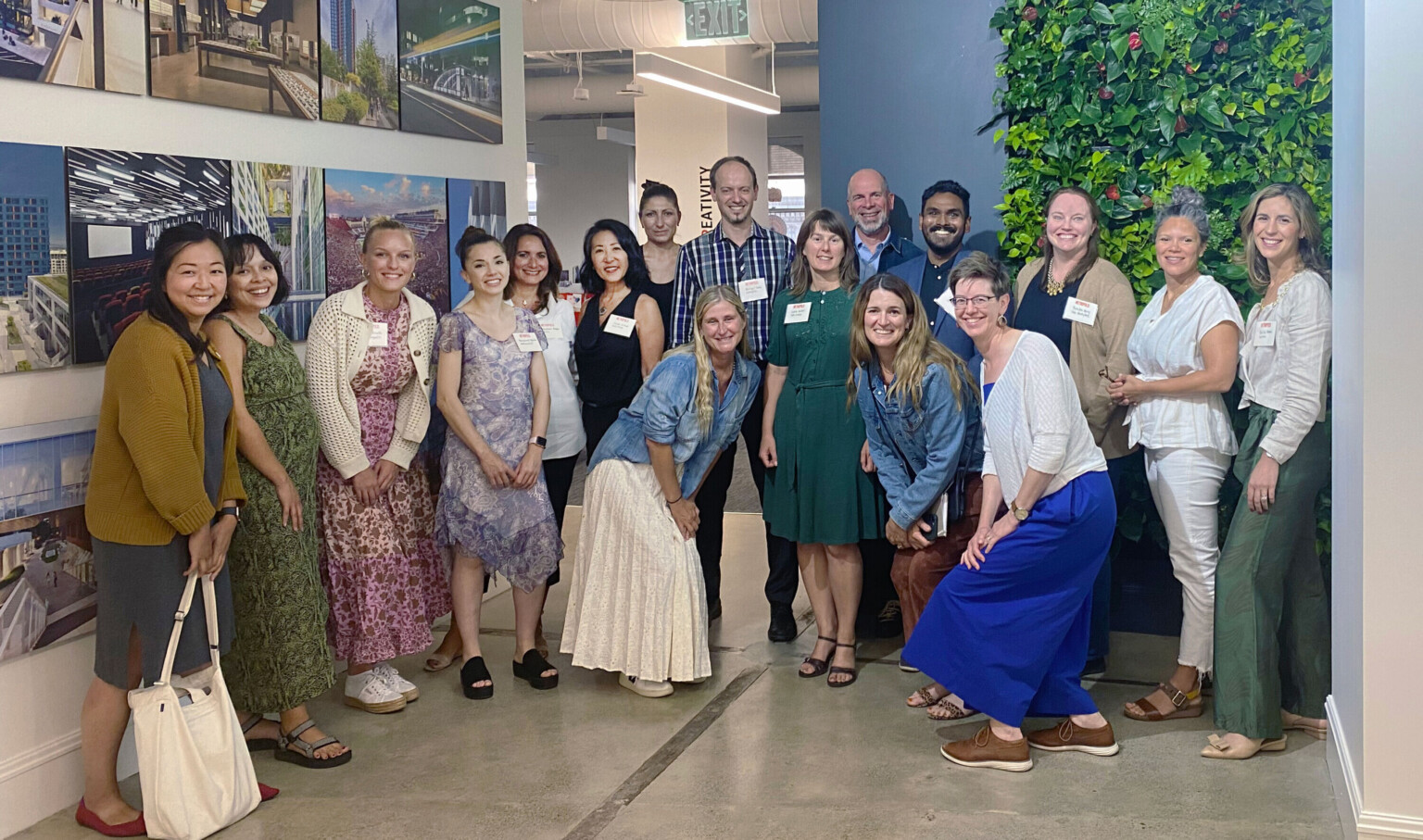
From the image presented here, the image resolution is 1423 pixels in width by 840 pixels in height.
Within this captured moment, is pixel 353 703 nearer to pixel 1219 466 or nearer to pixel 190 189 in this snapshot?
pixel 190 189

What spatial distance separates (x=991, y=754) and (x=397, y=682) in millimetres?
1903

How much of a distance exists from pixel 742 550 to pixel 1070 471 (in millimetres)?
3188

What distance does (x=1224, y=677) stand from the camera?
3.46 metres

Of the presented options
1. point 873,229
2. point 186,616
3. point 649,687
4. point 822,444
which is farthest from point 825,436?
point 186,616

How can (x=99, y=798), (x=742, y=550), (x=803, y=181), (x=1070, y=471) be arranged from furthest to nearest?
(x=803, y=181)
(x=742, y=550)
(x=1070, y=471)
(x=99, y=798)

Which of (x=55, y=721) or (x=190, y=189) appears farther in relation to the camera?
(x=190, y=189)

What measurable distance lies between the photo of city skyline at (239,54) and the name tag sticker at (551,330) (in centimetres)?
104

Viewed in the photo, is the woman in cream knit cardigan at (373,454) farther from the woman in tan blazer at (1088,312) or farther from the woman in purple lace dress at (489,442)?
the woman in tan blazer at (1088,312)

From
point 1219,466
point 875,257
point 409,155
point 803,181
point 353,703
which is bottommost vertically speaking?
point 353,703

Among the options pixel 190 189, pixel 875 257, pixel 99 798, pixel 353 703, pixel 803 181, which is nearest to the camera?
pixel 99 798

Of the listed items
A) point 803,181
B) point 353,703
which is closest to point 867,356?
point 353,703

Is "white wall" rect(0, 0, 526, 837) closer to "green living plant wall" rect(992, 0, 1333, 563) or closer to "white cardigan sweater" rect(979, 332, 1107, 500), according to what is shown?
"white cardigan sweater" rect(979, 332, 1107, 500)

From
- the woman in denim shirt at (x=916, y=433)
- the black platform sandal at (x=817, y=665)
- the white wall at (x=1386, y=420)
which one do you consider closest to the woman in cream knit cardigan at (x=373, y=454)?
the black platform sandal at (x=817, y=665)

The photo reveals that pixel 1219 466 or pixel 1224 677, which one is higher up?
pixel 1219 466
